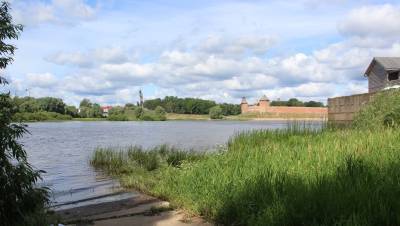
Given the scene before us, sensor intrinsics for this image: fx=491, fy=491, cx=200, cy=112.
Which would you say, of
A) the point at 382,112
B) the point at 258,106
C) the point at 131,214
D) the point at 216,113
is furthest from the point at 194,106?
the point at 131,214

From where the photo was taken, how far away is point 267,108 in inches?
5177

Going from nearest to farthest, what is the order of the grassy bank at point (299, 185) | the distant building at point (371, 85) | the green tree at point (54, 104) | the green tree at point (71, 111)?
the grassy bank at point (299, 185) < the distant building at point (371, 85) < the green tree at point (54, 104) < the green tree at point (71, 111)

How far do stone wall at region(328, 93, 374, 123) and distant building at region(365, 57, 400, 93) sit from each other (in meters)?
10.4

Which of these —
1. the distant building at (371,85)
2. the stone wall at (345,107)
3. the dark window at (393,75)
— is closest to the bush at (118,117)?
the distant building at (371,85)

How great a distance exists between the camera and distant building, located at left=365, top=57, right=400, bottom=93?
41.2m

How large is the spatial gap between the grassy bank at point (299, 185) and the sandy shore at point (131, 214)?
31cm

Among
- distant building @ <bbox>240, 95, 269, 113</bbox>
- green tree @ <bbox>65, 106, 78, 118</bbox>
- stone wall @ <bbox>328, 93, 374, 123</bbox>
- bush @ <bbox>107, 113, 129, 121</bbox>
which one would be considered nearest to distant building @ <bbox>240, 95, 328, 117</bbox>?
distant building @ <bbox>240, 95, 269, 113</bbox>

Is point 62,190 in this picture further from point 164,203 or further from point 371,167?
point 371,167

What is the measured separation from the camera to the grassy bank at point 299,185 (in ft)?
21.2

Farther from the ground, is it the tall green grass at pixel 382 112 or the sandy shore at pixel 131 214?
the tall green grass at pixel 382 112

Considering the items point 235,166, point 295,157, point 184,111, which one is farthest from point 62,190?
point 184,111

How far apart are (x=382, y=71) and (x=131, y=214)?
3757cm

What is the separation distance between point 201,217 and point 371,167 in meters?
3.06

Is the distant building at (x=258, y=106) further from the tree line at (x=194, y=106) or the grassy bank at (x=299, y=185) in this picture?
the grassy bank at (x=299, y=185)
